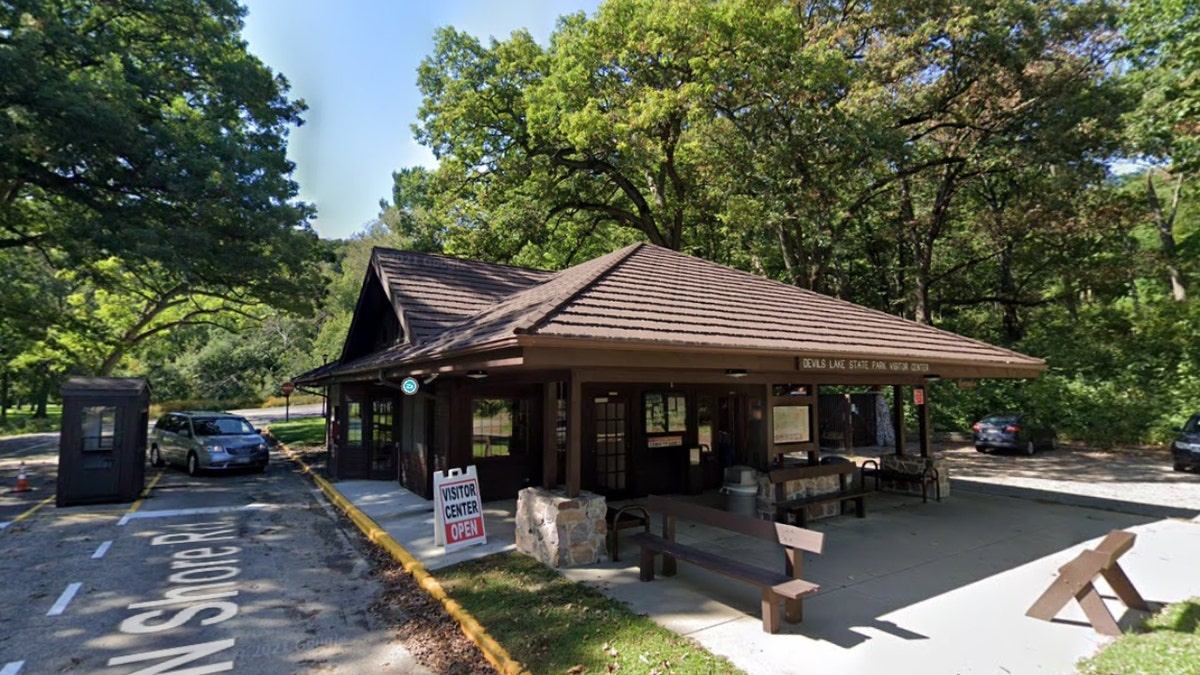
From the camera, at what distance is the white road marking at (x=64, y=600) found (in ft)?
19.9

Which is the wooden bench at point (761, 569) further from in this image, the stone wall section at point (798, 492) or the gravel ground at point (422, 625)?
the stone wall section at point (798, 492)

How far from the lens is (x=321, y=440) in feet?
80.5

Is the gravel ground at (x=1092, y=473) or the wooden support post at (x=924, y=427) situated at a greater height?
the wooden support post at (x=924, y=427)

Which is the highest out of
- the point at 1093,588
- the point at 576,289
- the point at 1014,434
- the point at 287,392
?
the point at 576,289

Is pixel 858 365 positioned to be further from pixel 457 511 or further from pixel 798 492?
pixel 457 511

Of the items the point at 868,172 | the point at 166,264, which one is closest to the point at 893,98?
the point at 868,172

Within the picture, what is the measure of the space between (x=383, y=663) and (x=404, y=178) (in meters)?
24.5

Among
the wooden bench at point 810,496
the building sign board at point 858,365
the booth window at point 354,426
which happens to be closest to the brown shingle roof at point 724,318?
the building sign board at point 858,365

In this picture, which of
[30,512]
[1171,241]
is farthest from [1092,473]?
[30,512]

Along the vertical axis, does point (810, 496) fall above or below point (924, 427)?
below

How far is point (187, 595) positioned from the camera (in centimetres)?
662

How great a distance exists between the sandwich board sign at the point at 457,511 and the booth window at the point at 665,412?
4377mm

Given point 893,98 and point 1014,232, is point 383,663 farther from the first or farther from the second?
point 1014,232

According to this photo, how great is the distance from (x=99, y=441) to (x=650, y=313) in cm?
1172
